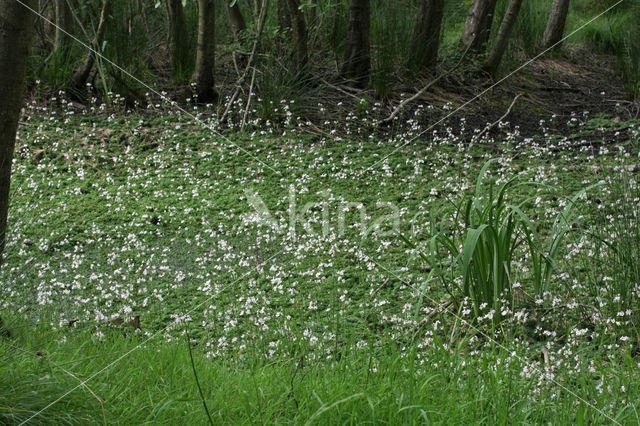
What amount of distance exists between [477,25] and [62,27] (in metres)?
4.23

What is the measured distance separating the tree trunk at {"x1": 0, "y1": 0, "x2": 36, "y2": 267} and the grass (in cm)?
38

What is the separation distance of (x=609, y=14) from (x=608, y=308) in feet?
28.2

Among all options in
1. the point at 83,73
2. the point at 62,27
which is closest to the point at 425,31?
the point at 83,73

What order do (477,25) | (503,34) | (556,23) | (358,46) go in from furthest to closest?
(556,23) < (477,25) < (503,34) < (358,46)

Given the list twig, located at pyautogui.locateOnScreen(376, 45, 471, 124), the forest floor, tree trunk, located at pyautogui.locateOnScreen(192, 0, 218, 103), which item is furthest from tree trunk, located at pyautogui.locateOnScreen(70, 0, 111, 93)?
twig, located at pyautogui.locateOnScreen(376, 45, 471, 124)

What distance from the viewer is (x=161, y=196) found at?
14.1 ft

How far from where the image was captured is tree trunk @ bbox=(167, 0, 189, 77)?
5.95 meters

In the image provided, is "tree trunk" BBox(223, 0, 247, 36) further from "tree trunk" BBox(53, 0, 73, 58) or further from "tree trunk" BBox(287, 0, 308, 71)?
"tree trunk" BBox(53, 0, 73, 58)

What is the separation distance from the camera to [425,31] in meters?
6.00

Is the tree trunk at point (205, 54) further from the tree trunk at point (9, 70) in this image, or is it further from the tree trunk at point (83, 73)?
the tree trunk at point (9, 70)

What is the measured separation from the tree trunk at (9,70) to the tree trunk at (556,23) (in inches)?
282

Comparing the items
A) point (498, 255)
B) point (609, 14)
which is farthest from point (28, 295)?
point (609, 14)

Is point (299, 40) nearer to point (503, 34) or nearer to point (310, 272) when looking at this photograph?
point (503, 34)

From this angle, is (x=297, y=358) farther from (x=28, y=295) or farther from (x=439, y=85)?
(x=439, y=85)
